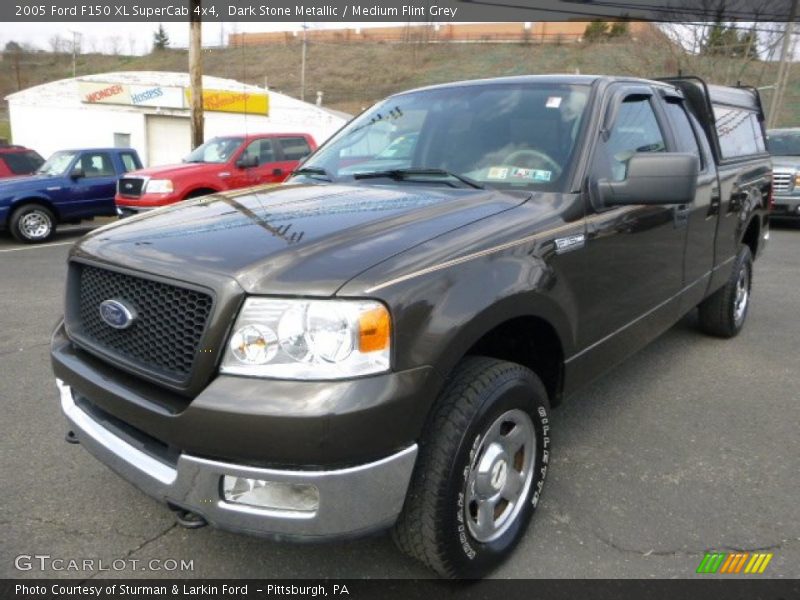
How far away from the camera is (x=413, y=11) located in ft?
57.9

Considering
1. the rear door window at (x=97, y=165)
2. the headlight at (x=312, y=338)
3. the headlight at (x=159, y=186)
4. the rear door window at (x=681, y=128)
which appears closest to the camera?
the headlight at (x=312, y=338)

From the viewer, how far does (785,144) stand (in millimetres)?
13039

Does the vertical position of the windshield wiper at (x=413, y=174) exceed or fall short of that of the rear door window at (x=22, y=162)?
it exceeds it

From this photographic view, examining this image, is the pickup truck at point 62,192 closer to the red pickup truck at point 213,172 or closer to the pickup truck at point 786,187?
the red pickup truck at point 213,172

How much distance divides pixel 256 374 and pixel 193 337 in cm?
26

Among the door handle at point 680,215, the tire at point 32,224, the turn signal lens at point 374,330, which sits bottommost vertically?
the tire at point 32,224

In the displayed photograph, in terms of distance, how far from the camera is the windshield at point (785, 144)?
12836 mm

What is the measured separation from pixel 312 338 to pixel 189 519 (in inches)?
29.7

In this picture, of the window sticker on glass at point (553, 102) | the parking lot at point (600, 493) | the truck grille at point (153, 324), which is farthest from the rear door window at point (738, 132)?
the truck grille at point (153, 324)

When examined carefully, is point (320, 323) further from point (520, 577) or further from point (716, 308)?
point (716, 308)

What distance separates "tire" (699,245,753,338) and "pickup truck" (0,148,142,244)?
34.6 ft

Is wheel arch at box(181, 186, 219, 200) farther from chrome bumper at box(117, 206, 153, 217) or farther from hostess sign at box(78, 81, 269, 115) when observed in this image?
hostess sign at box(78, 81, 269, 115)

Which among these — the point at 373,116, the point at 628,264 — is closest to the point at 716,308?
the point at 628,264

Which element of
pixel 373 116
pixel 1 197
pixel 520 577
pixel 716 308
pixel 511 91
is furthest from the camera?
pixel 1 197
